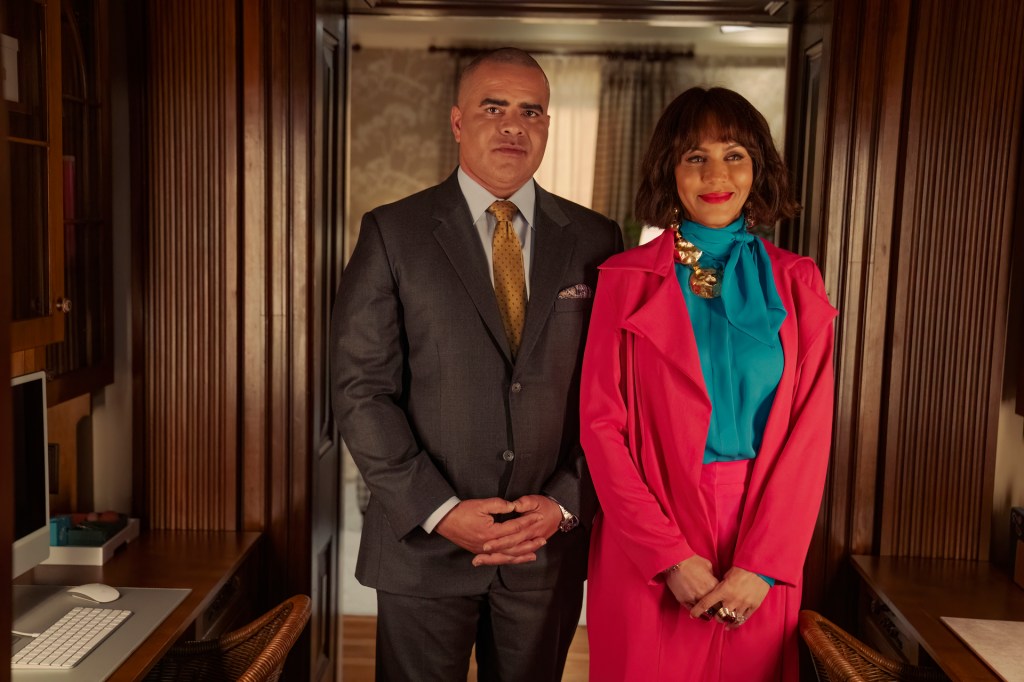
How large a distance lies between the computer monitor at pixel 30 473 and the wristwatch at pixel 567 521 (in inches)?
39.9

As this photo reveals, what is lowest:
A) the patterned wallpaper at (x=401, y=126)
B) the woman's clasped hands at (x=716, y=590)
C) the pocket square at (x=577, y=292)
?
the woman's clasped hands at (x=716, y=590)

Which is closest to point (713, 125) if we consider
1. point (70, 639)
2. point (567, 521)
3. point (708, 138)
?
point (708, 138)

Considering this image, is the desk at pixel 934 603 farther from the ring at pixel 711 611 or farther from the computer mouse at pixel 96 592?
the computer mouse at pixel 96 592

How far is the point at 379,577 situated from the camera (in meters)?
2.04

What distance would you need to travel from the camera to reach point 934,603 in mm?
2152

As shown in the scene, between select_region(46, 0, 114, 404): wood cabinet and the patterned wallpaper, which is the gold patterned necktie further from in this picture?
the patterned wallpaper

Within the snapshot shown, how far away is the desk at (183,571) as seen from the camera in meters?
2.02

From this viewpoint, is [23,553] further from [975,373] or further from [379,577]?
[975,373]

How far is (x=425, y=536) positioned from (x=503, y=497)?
176 mm

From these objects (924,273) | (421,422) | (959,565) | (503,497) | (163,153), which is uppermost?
(163,153)

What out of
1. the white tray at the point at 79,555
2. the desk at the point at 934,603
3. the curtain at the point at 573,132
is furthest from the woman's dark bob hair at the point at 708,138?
the curtain at the point at 573,132

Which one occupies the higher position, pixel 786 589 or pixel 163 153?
pixel 163 153

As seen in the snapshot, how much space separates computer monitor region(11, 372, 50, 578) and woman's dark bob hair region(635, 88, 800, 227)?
48.7 inches

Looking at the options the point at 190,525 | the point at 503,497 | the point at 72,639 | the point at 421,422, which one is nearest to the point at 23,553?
the point at 72,639
